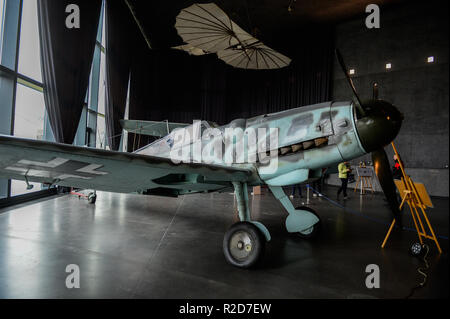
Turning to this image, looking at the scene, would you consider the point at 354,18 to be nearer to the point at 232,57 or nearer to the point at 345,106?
the point at 232,57

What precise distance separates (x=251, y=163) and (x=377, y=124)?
4.57 feet

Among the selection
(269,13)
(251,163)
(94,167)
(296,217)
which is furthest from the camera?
(269,13)

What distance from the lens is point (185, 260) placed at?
8.93 ft

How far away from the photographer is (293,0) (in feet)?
34.3

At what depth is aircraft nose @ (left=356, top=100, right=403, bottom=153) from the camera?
2355 millimetres

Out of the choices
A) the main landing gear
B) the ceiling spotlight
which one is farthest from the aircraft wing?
the ceiling spotlight

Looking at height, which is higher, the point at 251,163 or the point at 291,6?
the point at 291,6

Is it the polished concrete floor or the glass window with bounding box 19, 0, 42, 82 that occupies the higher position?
the glass window with bounding box 19, 0, 42, 82

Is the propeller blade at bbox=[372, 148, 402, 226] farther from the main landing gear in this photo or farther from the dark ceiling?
the dark ceiling

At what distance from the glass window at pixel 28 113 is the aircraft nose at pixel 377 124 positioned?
23.2 feet

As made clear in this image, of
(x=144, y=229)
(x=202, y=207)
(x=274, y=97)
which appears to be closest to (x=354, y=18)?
(x=274, y=97)

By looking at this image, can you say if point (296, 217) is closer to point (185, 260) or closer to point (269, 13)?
point (185, 260)

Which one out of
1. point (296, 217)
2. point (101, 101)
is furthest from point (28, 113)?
point (296, 217)

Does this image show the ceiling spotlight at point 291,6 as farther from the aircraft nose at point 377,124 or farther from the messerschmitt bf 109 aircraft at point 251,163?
the aircraft nose at point 377,124
